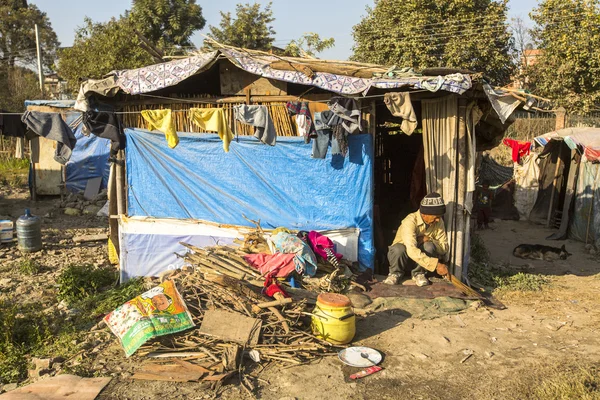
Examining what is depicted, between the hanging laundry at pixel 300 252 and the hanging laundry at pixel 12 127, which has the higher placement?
the hanging laundry at pixel 12 127

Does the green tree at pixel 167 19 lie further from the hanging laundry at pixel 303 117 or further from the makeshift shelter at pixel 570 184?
the hanging laundry at pixel 303 117

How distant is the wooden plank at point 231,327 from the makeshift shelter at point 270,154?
2.22m

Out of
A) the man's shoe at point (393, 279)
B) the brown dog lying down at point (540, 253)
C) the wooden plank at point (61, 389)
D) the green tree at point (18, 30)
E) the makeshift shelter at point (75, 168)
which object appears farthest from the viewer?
the green tree at point (18, 30)

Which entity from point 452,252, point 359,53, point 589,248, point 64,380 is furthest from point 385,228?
point 359,53

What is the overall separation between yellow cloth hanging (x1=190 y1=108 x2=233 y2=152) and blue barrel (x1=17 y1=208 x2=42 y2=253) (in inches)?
187

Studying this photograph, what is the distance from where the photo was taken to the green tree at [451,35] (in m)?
19.0

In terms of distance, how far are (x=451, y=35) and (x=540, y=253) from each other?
40.9ft

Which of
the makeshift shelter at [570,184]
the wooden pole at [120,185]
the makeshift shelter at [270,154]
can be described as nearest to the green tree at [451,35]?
the makeshift shelter at [570,184]

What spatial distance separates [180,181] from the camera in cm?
768

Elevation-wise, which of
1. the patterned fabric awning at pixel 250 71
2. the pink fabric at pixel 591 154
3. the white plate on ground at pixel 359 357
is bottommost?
the white plate on ground at pixel 359 357

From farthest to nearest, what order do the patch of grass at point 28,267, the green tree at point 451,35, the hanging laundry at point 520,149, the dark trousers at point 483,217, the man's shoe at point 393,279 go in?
the green tree at point 451,35
the hanging laundry at point 520,149
the dark trousers at point 483,217
the patch of grass at point 28,267
the man's shoe at point 393,279

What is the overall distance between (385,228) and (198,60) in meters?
5.06

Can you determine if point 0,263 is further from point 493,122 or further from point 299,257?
point 493,122

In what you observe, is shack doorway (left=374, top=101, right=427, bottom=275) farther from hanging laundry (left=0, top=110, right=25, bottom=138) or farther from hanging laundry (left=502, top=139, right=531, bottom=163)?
hanging laundry (left=0, top=110, right=25, bottom=138)
